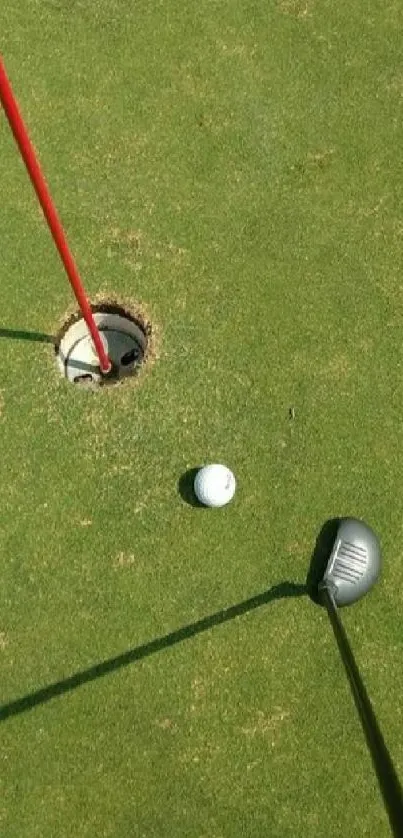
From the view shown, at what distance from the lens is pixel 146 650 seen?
5.61m

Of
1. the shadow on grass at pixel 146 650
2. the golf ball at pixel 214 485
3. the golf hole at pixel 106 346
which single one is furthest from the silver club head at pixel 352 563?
the golf hole at pixel 106 346

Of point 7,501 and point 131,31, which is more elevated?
point 131,31

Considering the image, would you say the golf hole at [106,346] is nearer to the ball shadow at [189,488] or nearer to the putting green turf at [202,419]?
the putting green turf at [202,419]

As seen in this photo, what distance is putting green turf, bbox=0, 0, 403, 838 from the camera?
5418mm

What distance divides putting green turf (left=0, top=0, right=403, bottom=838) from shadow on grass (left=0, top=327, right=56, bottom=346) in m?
0.02

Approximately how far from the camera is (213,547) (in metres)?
Result: 5.82

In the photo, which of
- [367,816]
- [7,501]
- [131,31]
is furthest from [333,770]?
[131,31]

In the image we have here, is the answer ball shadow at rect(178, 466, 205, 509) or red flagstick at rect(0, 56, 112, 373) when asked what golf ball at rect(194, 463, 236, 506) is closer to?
ball shadow at rect(178, 466, 205, 509)

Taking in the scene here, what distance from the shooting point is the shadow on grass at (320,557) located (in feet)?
18.8

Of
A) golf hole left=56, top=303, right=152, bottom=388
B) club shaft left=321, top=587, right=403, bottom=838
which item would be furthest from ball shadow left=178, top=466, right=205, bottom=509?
club shaft left=321, top=587, right=403, bottom=838

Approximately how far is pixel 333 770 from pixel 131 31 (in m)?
5.47

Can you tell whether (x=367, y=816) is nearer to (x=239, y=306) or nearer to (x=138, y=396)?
(x=138, y=396)

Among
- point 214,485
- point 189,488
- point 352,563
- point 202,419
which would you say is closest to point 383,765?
point 352,563

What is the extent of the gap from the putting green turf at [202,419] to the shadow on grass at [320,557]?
0.07 meters
